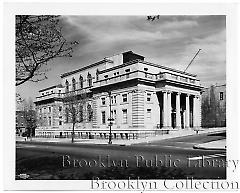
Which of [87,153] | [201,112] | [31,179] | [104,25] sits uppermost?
[104,25]

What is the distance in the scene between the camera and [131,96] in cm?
363

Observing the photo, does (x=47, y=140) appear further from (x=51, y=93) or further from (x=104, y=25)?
(x=104, y=25)

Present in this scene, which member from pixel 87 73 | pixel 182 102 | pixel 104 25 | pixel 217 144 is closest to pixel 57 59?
pixel 87 73

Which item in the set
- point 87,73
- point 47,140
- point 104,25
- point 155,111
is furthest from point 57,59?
point 155,111

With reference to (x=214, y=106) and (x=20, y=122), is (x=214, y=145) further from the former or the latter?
(x=20, y=122)

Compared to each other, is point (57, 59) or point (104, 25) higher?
point (104, 25)

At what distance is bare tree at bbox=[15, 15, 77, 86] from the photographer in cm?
348

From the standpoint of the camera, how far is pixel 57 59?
11.7 ft

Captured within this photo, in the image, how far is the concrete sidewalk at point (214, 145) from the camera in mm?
3480

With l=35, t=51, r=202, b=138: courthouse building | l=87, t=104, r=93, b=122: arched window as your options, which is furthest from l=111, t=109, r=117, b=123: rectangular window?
l=87, t=104, r=93, b=122: arched window

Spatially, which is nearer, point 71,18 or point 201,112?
point 71,18

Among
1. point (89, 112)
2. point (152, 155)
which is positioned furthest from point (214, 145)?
point (89, 112)

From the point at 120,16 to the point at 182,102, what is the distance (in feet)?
3.79

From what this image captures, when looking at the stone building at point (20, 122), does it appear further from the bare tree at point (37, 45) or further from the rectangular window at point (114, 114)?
the rectangular window at point (114, 114)
